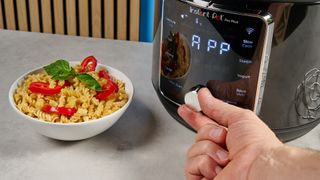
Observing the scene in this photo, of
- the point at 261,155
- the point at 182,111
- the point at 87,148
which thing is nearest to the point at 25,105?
the point at 87,148

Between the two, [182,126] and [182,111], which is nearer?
[182,111]

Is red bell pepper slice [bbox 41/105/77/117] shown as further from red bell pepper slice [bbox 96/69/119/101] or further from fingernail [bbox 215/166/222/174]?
fingernail [bbox 215/166/222/174]

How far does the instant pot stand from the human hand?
41mm

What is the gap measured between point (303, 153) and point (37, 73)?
516 mm

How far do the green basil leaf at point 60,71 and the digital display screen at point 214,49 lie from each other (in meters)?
0.17

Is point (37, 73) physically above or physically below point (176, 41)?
below

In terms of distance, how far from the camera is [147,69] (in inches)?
37.5

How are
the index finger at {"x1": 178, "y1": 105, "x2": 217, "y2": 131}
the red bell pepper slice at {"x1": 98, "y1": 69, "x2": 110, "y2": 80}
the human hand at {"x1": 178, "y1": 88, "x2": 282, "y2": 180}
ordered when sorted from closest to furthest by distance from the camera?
the human hand at {"x1": 178, "y1": 88, "x2": 282, "y2": 180} < the index finger at {"x1": 178, "y1": 105, "x2": 217, "y2": 131} < the red bell pepper slice at {"x1": 98, "y1": 69, "x2": 110, "y2": 80}

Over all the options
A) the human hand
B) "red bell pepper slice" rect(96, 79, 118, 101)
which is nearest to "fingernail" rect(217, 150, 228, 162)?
the human hand

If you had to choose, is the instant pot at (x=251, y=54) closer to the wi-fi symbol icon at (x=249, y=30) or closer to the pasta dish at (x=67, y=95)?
the wi-fi symbol icon at (x=249, y=30)

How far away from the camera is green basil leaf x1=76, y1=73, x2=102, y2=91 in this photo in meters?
0.69

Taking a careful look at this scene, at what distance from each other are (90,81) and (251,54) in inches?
10.3

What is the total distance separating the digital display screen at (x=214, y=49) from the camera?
0.57m

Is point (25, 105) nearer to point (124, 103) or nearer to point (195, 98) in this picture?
point (124, 103)
